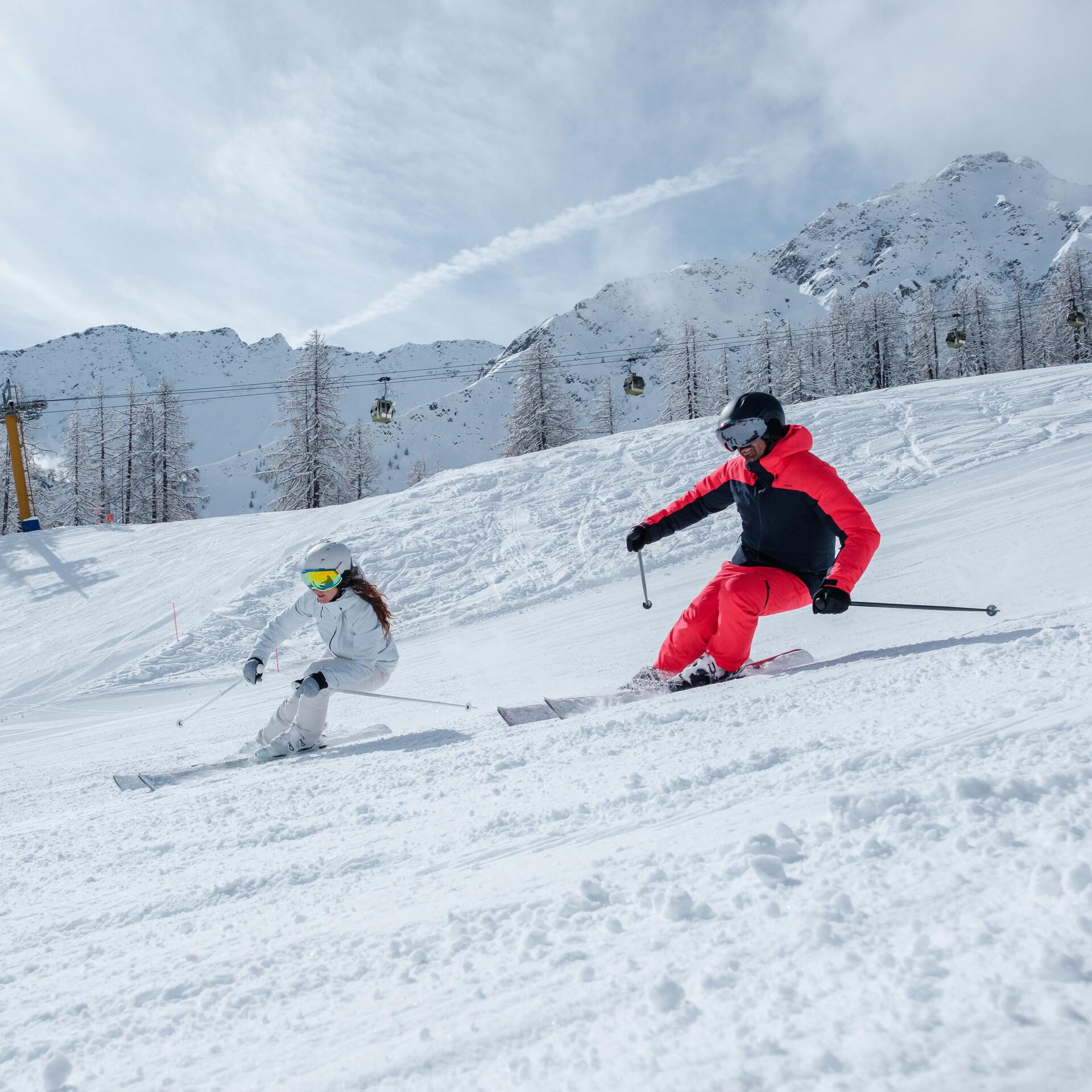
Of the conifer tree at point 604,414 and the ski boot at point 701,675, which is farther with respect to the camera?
the conifer tree at point 604,414

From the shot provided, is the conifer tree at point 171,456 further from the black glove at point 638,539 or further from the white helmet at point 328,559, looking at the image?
the black glove at point 638,539

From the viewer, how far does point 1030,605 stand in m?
5.43

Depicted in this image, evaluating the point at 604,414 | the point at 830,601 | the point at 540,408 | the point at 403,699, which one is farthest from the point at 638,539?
the point at 604,414

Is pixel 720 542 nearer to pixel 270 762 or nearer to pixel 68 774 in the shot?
pixel 270 762

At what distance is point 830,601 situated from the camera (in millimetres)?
4125

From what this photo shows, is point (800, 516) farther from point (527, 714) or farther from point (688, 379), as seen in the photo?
point (688, 379)

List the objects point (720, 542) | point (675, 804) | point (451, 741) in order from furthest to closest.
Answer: point (720, 542)
point (451, 741)
point (675, 804)

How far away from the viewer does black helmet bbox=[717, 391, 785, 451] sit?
180 inches

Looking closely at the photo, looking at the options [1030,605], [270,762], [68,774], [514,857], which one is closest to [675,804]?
[514,857]

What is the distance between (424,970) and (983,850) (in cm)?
128

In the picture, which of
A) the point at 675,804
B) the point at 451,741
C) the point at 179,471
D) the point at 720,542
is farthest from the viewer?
the point at 179,471

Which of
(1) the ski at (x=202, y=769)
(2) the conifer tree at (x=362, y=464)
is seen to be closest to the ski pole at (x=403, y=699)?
(1) the ski at (x=202, y=769)

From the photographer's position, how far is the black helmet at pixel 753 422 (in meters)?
4.56

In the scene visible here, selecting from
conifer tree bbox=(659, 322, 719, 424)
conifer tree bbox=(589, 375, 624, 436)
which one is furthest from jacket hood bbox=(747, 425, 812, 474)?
conifer tree bbox=(589, 375, 624, 436)
